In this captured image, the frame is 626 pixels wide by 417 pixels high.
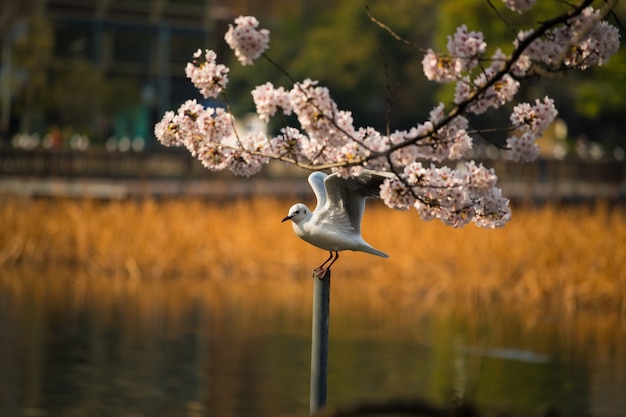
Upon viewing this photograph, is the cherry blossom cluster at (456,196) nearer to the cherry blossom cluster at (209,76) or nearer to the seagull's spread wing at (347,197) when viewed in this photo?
the seagull's spread wing at (347,197)

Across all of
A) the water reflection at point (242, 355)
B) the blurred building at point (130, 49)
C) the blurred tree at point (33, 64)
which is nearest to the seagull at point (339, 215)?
the water reflection at point (242, 355)

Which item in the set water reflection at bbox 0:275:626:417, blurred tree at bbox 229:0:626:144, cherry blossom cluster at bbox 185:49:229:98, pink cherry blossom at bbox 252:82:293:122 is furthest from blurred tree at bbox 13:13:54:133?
pink cherry blossom at bbox 252:82:293:122

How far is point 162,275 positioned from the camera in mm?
26047

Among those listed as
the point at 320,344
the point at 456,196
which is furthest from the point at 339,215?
the point at 320,344

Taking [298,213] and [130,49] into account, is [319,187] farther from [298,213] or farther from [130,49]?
[130,49]

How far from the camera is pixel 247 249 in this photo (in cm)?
2625

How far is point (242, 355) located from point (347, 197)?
42.8ft

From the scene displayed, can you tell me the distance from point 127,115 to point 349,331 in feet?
181

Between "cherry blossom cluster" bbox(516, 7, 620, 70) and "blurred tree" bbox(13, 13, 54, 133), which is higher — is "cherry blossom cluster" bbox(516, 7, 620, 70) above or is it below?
below

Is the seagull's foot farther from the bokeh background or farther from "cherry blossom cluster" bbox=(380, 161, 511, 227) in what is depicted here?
the bokeh background

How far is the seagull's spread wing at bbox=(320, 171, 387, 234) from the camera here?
6180 mm

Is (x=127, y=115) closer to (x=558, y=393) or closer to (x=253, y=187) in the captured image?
(x=253, y=187)

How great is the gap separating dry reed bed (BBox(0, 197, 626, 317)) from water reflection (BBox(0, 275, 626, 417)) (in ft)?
2.23

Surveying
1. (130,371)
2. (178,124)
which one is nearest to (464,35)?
(178,124)
